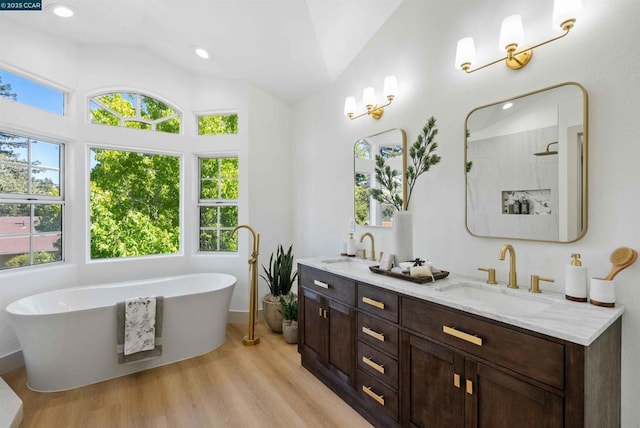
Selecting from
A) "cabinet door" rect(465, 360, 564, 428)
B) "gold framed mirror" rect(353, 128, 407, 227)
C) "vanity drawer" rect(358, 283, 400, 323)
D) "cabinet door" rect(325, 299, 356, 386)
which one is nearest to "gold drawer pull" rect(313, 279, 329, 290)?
"cabinet door" rect(325, 299, 356, 386)

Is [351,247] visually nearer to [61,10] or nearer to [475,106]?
[475,106]

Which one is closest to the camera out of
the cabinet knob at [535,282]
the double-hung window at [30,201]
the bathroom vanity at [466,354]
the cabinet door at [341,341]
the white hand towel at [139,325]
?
the bathroom vanity at [466,354]

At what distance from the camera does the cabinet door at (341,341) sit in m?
2.15

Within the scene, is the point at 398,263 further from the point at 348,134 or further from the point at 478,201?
the point at 348,134

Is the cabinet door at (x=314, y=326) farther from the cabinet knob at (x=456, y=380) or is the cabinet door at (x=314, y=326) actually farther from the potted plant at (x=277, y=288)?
the cabinet knob at (x=456, y=380)

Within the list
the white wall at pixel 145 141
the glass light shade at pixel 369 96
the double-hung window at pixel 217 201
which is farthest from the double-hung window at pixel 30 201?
the glass light shade at pixel 369 96

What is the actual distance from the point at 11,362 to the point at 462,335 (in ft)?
12.0

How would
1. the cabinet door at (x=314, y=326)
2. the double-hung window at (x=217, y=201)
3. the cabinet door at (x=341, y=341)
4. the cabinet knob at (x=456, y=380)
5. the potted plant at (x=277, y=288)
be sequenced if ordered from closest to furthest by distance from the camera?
the cabinet knob at (x=456, y=380)
the cabinet door at (x=341, y=341)
the cabinet door at (x=314, y=326)
the potted plant at (x=277, y=288)
the double-hung window at (x=217, y=201)

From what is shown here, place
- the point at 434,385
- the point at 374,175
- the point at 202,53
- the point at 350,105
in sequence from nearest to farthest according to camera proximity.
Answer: the point at 434,385
the point at 374,175
the point at 350,105
the point at 202,53

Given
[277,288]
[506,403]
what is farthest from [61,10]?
[506,403]

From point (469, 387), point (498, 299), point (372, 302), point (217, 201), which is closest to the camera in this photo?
point (469, 387)

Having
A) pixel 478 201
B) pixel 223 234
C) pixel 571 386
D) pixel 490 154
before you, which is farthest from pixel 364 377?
pixel 223 234

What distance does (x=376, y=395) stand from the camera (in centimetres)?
192

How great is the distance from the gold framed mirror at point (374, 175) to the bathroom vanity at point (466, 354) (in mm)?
696
